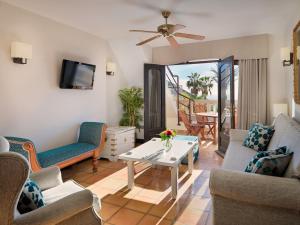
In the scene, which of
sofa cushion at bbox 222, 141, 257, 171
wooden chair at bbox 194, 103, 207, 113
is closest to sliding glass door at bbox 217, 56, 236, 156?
sofa cushion at bbox 222, 141, 257, 171

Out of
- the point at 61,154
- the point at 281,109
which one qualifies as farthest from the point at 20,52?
the point at 281,109

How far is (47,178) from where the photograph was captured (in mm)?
1882

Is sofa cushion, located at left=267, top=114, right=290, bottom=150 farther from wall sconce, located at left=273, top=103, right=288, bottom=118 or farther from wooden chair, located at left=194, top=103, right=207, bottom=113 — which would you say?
wooden chair, located at left=194, top=103, right=207, bottom=113

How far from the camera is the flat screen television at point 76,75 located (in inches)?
139

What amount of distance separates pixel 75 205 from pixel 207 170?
2529 millimetres

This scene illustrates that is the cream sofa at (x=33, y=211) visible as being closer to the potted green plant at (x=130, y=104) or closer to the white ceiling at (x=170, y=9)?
the white ceiling at (x=170, y=9)

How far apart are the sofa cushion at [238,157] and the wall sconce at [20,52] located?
112 inches

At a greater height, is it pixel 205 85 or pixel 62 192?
pixel 205 85

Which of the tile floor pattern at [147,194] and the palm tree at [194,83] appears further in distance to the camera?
the palm tree at [194,83]

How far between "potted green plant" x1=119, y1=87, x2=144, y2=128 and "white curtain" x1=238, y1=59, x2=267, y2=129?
221 centimetres

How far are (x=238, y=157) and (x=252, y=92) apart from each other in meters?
2.31

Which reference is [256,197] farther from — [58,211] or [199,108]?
[199,108]

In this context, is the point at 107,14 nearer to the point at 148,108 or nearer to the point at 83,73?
the point at 83,73

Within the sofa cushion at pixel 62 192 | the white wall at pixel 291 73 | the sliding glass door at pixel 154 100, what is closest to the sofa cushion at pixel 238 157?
the white wall at pixel 291 73
